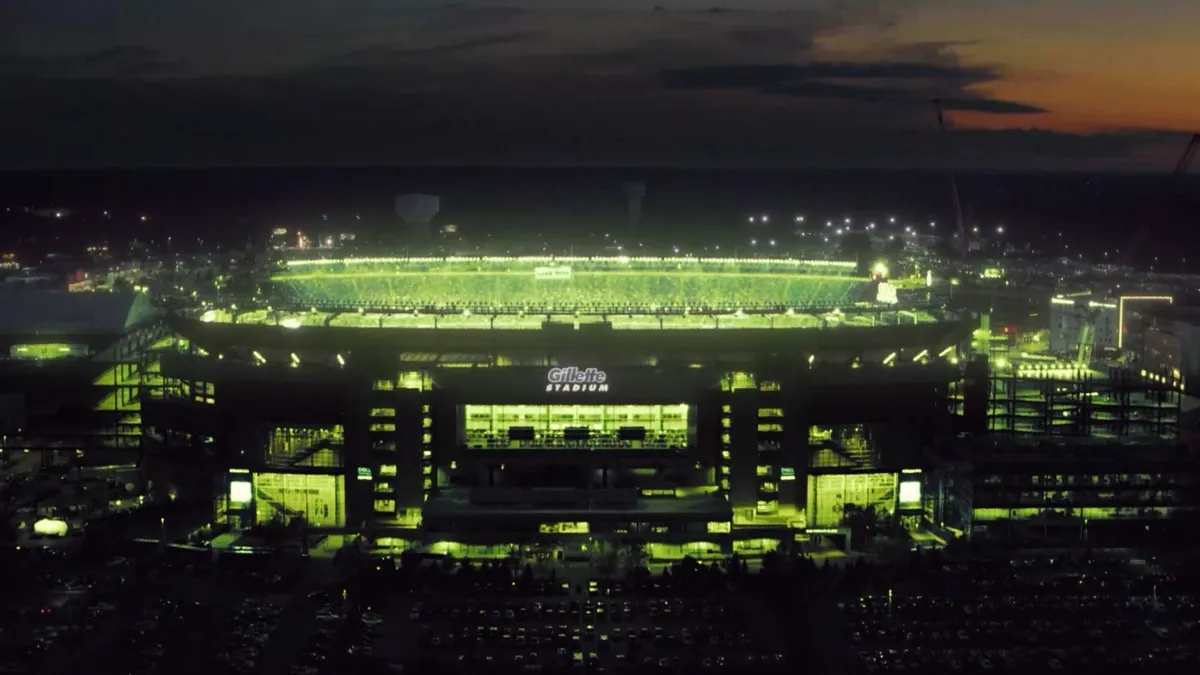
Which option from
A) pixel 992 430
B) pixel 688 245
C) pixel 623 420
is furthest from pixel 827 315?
pixel 688 245

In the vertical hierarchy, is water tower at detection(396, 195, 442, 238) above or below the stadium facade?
above

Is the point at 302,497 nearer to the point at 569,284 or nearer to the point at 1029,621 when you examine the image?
the point at 1029,621

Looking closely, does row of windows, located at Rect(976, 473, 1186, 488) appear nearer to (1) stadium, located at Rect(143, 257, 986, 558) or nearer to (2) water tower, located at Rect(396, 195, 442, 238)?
(1) stadium, located at Rect(143, 257, 986, 558)

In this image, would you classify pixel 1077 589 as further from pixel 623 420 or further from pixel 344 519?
pixel 344 519

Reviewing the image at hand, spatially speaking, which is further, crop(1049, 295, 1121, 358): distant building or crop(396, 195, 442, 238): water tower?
crop(396, 195, 442, 238): water tower

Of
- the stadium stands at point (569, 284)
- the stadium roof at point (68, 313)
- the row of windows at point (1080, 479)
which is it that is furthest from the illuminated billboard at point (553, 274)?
the row of windows at point (1080, 479)

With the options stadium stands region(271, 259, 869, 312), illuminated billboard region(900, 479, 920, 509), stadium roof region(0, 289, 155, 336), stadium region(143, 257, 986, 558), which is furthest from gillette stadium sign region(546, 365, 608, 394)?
stadium roof region(0, 289, 155, 336)

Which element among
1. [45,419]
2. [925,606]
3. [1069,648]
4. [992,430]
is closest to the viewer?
[1069,648]
